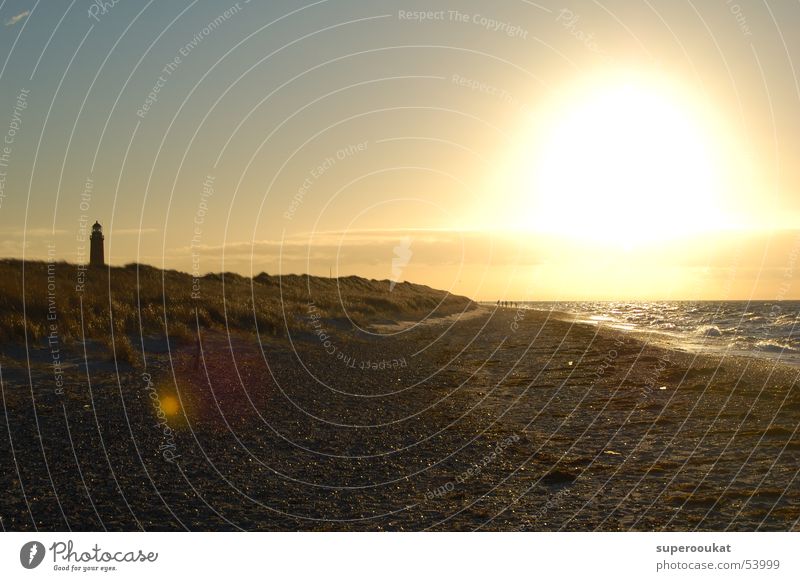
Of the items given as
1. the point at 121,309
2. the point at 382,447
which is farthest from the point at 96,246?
the point at 382,447

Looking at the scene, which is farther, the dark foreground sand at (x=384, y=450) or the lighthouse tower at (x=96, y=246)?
the lighthouse tower at (x=96, y=246)

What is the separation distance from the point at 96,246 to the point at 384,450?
45.9 m

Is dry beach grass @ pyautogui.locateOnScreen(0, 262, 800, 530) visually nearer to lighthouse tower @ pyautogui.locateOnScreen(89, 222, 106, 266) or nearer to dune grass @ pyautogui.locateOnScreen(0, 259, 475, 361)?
dune grass @ pyautogui.locateOnScreen(0, 259, 475, 361)

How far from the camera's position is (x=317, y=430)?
53.9 ft

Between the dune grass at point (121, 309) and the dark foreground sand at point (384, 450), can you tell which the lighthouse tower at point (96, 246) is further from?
the dark foreground sand at point (384, 450)

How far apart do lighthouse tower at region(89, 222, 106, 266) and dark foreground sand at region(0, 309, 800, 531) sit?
31.8 metres

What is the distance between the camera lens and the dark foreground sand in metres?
10.7

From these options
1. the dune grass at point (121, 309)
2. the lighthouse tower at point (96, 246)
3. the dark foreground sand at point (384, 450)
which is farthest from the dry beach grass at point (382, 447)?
the lighthouse tower at point (96, 246)

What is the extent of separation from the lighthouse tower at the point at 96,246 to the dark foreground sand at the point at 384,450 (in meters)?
31.8

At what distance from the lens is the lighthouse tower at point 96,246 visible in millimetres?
54625

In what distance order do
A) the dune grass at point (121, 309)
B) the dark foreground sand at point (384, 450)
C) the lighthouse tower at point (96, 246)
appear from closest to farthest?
the dark foreground sand at point (384, 450), the dune grass at point (121, 309), the lighthouse tower at point (96, 246)

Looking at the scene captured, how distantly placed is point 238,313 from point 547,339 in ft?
70.1

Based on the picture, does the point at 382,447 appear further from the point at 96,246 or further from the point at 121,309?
the point at 96,246

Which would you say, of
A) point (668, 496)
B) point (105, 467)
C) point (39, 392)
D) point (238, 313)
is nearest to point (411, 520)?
point (668, 496)
